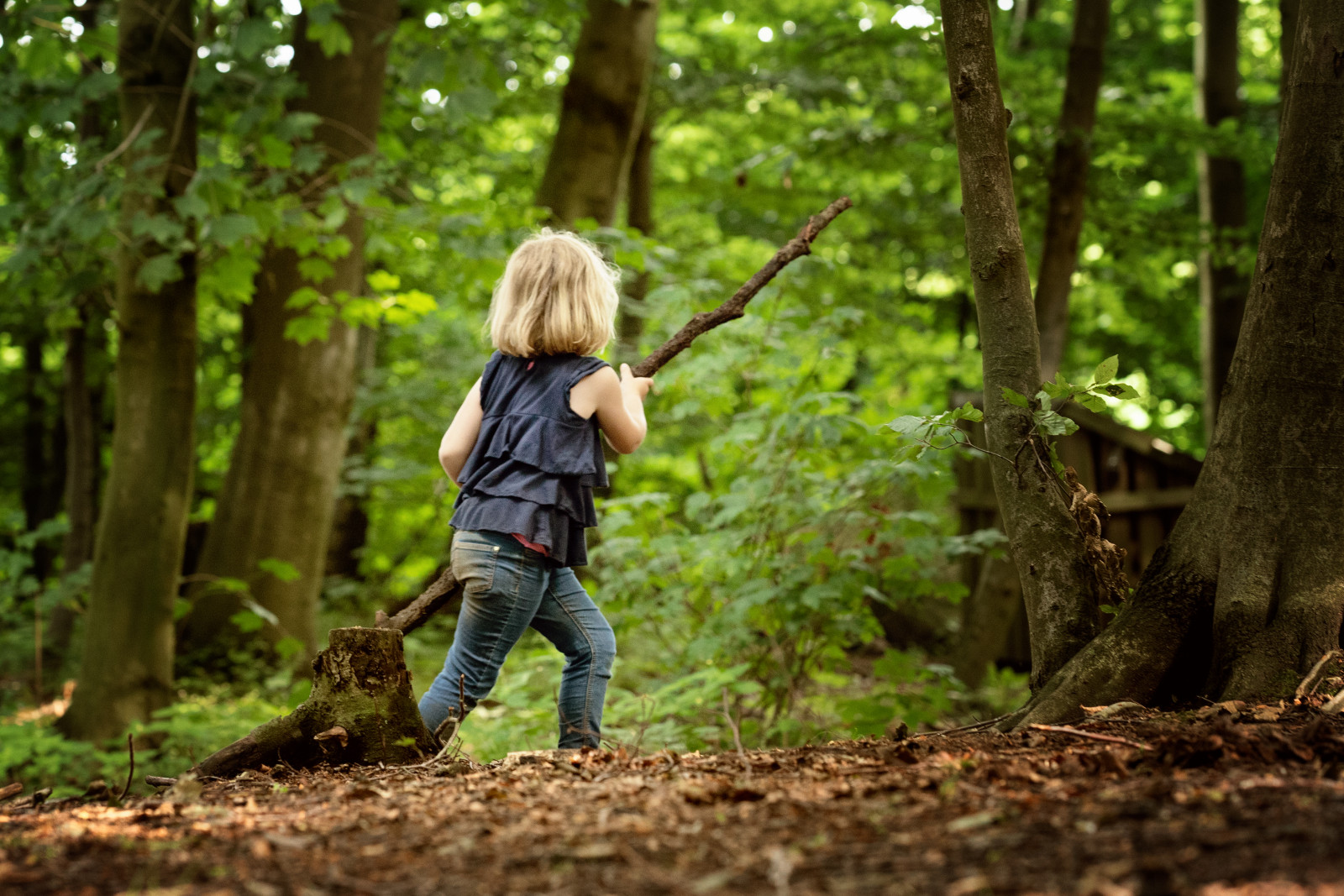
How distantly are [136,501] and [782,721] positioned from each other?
383 centimetres

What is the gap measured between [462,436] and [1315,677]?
2609 millimetres

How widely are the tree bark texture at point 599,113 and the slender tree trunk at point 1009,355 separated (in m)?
4.59

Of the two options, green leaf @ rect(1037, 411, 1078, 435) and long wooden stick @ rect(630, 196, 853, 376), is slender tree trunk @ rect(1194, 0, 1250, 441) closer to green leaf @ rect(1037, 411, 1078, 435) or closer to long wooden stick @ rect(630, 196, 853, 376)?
long wooden stick @ rect(630, 196, 853, 376)

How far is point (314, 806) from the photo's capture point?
2.22m

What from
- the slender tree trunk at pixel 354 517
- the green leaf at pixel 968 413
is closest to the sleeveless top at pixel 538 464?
the green leaf at pixel 968 413

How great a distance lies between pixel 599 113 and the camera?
7.37 meters

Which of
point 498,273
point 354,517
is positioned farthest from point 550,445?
point 354,517

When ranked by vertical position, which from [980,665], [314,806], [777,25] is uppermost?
[777,25]

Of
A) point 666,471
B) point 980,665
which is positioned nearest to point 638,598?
point 980,665

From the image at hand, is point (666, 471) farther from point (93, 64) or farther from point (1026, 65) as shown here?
point (93, 64)

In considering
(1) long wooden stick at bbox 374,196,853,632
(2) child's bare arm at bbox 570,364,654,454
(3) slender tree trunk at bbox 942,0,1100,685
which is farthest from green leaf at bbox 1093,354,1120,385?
(2) child's bare arm at bbox 570,364,654,454

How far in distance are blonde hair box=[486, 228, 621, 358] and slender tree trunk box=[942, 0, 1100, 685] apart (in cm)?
123

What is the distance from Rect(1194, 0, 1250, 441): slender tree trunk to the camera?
8562 mm

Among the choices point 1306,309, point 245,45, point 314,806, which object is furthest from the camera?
point 245,45
